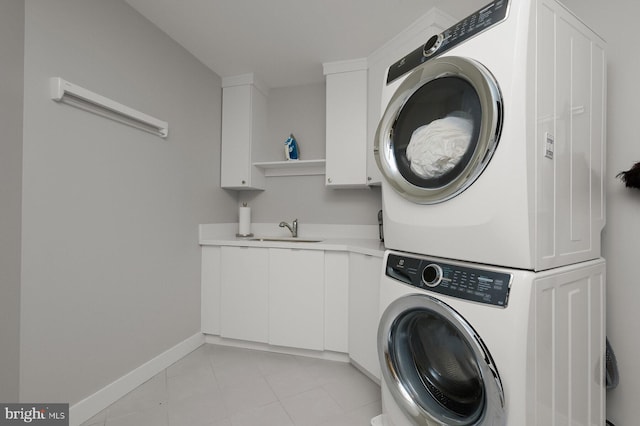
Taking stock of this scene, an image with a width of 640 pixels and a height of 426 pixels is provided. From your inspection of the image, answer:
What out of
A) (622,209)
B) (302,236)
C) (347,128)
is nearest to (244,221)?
(302,236)

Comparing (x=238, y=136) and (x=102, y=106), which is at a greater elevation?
(x=238, y=136)

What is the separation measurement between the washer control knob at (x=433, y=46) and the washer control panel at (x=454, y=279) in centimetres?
81

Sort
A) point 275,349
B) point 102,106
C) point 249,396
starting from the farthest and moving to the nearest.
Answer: point 275,349, point 249,396, point 102,106

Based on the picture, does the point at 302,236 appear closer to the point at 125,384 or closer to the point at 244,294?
the point at 244,294

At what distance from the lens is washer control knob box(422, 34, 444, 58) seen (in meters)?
1.07

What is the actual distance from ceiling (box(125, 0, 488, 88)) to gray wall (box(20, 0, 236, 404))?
205 mm

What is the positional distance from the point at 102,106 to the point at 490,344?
2057 millimetres

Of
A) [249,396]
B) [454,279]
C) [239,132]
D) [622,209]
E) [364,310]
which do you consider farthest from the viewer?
[239,132]

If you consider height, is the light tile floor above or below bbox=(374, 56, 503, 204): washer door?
below

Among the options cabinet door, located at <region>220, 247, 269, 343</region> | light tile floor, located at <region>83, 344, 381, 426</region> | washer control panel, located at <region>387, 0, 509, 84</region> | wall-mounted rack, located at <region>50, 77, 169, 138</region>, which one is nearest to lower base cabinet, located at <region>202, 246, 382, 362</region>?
cabinet door, located at <region>220, 247, 269, 343</region>

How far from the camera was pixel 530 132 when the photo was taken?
0.81 meters

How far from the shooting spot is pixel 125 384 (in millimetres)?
1661

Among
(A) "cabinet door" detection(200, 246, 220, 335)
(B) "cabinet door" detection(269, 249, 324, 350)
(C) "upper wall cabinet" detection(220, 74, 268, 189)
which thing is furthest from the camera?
(C) "upper wall cabinet" detection(220, 74, 268, 189)

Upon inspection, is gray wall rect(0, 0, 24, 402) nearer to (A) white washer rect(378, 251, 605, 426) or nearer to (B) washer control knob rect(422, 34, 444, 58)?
(A) white washer rect(378, 251, 605, 426)
